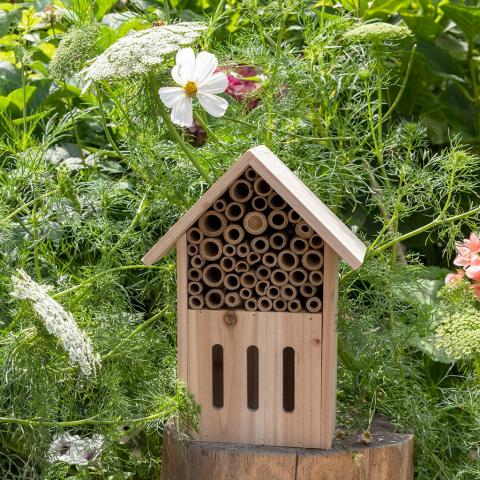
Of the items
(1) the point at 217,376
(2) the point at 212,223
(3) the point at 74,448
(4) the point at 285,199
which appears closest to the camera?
(4) the point at 285,199

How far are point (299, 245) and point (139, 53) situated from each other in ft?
1.79

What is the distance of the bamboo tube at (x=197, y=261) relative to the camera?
2.39 meters

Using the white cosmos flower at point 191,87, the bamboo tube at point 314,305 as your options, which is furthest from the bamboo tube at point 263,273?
the white cosmos flower at point 191,87

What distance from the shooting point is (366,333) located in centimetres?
266

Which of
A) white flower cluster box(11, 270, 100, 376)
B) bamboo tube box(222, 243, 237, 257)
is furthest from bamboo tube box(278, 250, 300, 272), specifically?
white flower cluster box(11, 270, 100, 376)

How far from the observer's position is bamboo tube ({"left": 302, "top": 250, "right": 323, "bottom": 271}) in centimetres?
234

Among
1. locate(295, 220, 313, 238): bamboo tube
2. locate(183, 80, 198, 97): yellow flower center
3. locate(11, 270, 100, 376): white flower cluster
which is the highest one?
locate(183, 80, 198, 97): yellow flower center

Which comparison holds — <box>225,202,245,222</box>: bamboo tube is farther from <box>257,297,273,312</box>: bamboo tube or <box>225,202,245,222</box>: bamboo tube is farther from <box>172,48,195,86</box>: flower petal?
<box>172,48,195,86</box>: flower petal

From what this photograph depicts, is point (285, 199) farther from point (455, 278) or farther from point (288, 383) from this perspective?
point (455, 278)

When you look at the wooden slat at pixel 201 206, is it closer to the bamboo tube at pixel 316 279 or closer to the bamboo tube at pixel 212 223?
the bamboo tube at pixel 212 223

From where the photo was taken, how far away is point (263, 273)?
2.38 m

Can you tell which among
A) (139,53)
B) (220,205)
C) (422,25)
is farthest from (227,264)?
(422,25)

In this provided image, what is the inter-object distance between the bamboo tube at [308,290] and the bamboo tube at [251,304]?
109 mm

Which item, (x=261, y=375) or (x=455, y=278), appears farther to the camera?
(x=455, y=278)
